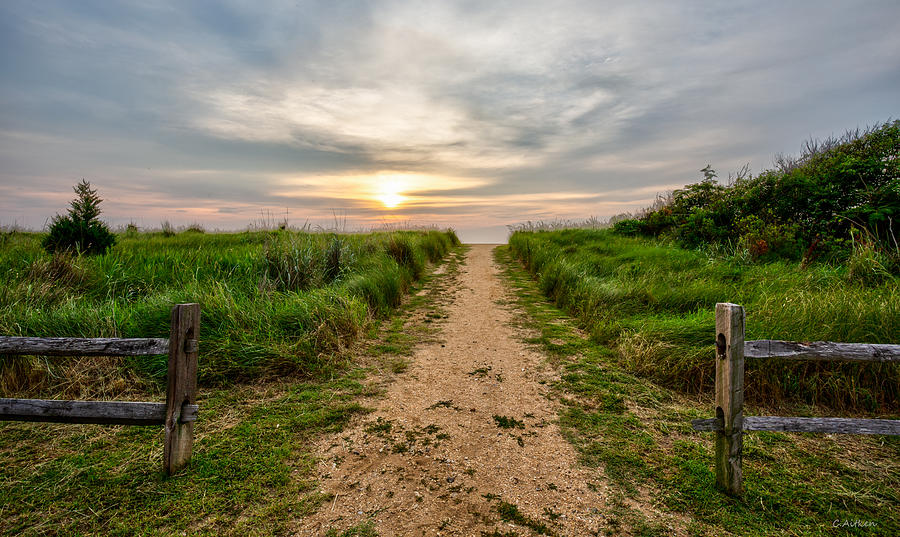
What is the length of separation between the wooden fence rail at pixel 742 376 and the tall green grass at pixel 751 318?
1551 mm

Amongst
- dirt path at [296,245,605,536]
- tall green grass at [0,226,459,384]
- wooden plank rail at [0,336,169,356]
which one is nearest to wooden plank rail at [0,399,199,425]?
wooden plank rail at [0,336,169,356]

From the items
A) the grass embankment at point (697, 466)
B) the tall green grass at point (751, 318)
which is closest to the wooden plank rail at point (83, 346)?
the grass embankment at point (697, 466)

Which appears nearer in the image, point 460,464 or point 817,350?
point 817,350

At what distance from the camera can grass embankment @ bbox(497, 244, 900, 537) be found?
8.45 ft

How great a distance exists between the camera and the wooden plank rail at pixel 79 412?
2822 mm

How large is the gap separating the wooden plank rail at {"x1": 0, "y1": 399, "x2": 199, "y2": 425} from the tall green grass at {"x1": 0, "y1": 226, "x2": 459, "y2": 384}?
153 cm

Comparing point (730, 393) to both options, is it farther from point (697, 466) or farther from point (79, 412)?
point (79, 412)

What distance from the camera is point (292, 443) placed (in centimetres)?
341

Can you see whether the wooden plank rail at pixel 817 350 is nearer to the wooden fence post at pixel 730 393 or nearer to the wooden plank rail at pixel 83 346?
the wooden fence post at pixel 730 393

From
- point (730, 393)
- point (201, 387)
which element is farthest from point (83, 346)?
point (730, 393)

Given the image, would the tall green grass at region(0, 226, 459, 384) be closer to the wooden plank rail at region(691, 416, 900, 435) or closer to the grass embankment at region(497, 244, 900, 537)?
the grass embankment at region(497, 244, 900, 537)

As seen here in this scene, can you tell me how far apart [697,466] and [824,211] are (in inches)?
363

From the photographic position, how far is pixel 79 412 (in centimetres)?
285

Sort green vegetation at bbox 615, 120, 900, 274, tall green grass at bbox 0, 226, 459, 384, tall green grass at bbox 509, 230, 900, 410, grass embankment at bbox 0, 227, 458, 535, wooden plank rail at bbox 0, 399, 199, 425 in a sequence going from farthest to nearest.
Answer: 1. green vegetation at bbox 615, 120, 900, 274
2. tall green grass at bbox 0, 226, 459, 384
3. tall green grass at bbox 509, 230, 900, 410
4. wooden plank rail at bbox 0, 399, 199, 425
5. grass embankment at bbox 0, 227, 458, 535
